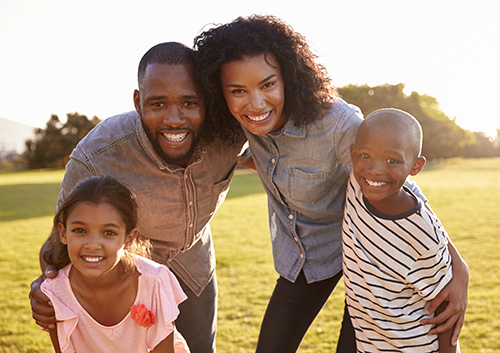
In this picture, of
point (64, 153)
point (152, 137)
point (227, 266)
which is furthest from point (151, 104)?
point (64, 153)

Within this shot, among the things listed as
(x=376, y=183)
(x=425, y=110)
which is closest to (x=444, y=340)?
(x=376, y=183)

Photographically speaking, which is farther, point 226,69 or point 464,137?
point 464,137

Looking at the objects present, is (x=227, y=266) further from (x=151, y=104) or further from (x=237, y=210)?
(x=237, y=210)

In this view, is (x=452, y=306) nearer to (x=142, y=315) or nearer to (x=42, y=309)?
(x=142, y=315)

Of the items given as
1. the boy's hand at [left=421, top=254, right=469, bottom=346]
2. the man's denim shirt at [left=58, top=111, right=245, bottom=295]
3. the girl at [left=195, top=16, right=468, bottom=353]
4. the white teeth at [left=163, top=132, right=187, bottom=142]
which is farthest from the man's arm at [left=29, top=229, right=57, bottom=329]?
the boy's hand at [left=421, top=254, right=469, bottom=346]

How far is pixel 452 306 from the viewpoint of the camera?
7.50 ft

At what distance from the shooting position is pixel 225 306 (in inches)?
209

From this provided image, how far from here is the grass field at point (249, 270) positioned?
4.46 meters

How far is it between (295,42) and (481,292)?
4449 mm

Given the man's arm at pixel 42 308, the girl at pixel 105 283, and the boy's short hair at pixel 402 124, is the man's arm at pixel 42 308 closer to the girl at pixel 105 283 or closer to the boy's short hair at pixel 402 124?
the girl at pixel 105 283

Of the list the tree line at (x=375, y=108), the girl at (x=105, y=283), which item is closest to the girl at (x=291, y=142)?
the girl at (x=105, y=283)

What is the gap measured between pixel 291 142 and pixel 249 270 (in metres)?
4.29

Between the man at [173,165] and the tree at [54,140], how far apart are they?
34.4 m

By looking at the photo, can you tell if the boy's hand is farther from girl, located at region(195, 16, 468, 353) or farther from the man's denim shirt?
the man's denim shirt
